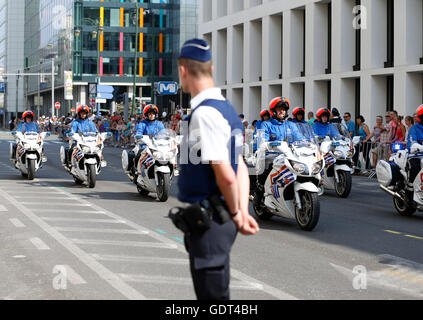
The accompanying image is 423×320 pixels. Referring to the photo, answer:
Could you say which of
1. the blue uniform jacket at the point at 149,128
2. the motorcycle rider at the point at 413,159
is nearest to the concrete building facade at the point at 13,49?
the blue uniform jacket at the point at 149,128

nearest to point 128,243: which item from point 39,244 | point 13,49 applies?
point 39,244

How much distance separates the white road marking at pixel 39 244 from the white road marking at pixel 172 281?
1946mm

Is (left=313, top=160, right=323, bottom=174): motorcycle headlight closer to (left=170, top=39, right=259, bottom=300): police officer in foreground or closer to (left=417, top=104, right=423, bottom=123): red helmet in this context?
(left=417, top=104, right=423, bottom=123): red helmet

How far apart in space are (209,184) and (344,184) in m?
12.2

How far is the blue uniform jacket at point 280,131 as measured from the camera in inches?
462

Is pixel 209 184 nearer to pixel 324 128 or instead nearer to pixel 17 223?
pixel 17 223

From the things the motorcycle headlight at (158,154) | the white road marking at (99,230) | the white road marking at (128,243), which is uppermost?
the motorcycle headlight at (158,154)

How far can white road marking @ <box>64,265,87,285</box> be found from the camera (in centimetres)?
719

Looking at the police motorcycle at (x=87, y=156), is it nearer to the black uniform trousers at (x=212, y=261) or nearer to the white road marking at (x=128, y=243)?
the white road marking at (x=128, y=243)

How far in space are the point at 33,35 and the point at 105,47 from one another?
33.4m

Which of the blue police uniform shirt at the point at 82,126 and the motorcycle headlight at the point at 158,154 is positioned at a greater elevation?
the blue police uniform shirt at the point at 82,126

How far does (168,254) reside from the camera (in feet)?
28.8
